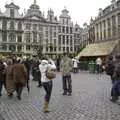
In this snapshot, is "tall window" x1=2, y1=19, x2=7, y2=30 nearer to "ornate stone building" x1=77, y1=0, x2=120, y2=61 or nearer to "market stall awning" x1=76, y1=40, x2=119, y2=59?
"ornate stone building" x1=77, y1=0, x2=120, y2=61

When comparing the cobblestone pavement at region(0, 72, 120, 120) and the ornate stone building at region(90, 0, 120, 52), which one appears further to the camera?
the ornate stone building at region(90, 0, 120, 52)

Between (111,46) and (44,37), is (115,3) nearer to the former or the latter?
(111,46)

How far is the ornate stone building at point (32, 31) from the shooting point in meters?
70.4

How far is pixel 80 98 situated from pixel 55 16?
66.1 meters

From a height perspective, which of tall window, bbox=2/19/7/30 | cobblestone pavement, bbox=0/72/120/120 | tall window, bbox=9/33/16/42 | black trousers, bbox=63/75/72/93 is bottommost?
cobblestone pavement, bbox=0/72/120/120

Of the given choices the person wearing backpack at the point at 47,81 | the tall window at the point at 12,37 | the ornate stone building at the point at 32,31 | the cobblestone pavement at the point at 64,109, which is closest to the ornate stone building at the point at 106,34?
the ornate stone building at the point at 32,31

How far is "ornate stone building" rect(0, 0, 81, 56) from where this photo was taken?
231 ft

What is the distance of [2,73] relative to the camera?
13.1m

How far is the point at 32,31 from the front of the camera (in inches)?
2884

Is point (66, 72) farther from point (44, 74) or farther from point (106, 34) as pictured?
point (106, 34)

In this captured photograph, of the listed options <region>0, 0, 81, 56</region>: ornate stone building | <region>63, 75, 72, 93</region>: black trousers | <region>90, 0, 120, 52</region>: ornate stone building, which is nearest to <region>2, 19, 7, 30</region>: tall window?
<region>0, 0, 81, 56</region>: ornate stone building

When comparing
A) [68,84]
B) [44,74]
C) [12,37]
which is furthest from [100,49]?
[44,74]

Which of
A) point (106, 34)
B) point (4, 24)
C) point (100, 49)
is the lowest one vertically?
point (100, 49)

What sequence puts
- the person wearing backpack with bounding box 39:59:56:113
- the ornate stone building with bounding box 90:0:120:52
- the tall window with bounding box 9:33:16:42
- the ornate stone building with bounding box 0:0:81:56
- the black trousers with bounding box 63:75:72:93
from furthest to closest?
the tall window with bounding box 9:33:16:42 < the ornate stone building with bounding box 0:0:81:56 < the ornate stone building with bounding box 90:0:120:52 < the black trousers with bounding box 63:75:72:93 < the person wearing backpack with bounding box 39:59:56:113
